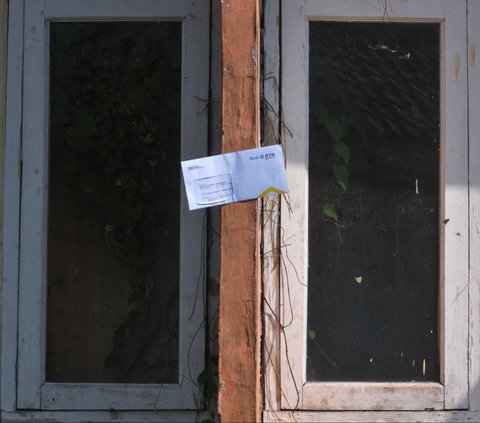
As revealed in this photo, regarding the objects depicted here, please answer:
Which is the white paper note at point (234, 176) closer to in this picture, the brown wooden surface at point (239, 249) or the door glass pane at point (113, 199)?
the brown wooden surface at point (239, 249)

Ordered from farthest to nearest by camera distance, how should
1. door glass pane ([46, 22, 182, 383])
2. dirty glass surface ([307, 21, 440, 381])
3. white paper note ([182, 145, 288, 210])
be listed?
door glass pane ([46, 22, 182, 383]) → dirty glass surface ([307, 21, 440, 381]) → white paper note ([182, 145, 288, 210])

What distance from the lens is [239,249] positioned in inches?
107

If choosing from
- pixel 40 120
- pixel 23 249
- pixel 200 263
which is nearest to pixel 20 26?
pixel 40 120

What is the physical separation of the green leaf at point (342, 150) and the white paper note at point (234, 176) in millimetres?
609

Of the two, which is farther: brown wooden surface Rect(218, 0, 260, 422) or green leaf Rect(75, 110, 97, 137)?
green leaf Rect(75, 110, 97, 137)

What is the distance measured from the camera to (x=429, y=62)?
10.8ft

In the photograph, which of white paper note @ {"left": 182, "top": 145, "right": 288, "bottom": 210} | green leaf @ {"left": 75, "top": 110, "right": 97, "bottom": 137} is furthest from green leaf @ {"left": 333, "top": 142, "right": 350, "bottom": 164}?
green leaf @ {"left": 75, "top": 110, "right": 97, "bottom": 137}

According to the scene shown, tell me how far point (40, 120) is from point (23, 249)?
54cm

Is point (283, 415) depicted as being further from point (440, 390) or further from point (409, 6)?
point (409, 6)

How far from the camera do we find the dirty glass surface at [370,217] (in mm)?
3256

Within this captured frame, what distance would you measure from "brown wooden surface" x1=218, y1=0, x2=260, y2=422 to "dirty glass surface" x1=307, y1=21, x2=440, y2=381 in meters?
0.60

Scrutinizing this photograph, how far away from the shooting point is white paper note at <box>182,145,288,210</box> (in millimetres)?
2709

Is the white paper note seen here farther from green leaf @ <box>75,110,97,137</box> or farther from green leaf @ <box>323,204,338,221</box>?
green leaf @ <box>75,110,97,137</box>

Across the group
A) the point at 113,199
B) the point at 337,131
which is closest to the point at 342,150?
the point at 337,131
